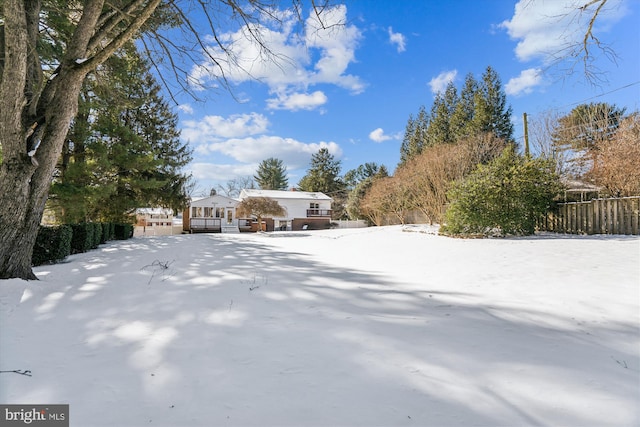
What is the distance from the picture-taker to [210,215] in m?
30.5

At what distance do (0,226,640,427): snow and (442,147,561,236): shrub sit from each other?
598 cm

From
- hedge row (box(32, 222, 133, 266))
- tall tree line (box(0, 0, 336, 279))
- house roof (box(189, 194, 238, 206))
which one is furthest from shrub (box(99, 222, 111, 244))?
house roof (box(189, 194, 238, 206))

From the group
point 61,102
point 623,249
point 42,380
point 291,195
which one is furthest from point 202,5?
point 291,195

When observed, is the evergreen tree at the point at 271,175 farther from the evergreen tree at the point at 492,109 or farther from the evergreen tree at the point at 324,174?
the evergreen tree at the point at 492,109

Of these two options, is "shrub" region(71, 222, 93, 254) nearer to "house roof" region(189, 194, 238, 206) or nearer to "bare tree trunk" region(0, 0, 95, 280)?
"bare tree trunk" region(0, 0, 95, 280)

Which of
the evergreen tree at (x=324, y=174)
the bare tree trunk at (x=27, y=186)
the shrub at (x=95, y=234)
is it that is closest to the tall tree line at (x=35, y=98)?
the bare tree trunk at (x=27, y=186)

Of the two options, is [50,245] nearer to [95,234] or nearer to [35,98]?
[35,98]

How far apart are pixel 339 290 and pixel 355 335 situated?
1.46m

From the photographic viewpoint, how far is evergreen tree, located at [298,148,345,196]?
4484cm

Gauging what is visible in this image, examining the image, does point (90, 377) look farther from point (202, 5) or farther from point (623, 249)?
point (623, 249)

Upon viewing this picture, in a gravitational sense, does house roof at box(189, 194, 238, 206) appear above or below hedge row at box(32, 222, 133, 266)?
above

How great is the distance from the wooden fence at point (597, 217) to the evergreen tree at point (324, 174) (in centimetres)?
3459

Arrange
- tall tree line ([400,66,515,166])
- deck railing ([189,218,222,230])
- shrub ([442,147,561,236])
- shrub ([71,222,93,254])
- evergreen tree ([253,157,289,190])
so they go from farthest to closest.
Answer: evergreen tree ([253,157,289,190]), tall tree line ([400,66,515,166]), deck railing ([189,218,222,230]), shrub ([442,147,561,236]), shrub ([71,222,93,254])

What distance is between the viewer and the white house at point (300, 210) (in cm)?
3441
